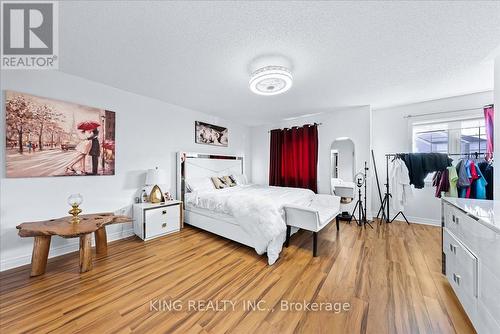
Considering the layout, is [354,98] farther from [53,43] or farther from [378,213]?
[53,43]

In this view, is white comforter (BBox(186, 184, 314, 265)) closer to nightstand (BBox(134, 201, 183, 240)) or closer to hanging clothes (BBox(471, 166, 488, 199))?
nightstand (BBox(134, 201, 183, 240))

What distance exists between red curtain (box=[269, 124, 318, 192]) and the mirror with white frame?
0.40 meters

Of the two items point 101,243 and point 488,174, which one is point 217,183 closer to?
point 101,243

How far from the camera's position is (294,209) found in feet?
8.09

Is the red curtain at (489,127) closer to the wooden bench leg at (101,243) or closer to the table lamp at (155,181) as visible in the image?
the table lamp at (155,181)

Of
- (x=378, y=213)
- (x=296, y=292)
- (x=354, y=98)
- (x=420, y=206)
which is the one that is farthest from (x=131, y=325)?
(x=420, y=206)

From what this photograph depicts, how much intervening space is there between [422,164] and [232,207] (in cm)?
349

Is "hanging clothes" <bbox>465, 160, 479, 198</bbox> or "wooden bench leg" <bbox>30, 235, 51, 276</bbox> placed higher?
"hanging clothes" <bbox>465, 160, 479, 198</bbox>

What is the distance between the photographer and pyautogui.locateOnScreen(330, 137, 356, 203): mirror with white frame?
13.1 feet

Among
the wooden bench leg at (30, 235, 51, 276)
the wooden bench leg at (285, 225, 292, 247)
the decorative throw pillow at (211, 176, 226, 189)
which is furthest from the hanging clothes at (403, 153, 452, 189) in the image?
the wooden bench leg at (30, 235, 51, 276)

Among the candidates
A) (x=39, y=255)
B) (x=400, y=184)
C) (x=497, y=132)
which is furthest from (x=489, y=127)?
(x=39, y=255)

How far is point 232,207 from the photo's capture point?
263 cm

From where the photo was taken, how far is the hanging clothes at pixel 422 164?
3100mm

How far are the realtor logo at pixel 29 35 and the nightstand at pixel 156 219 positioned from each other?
212 cm
